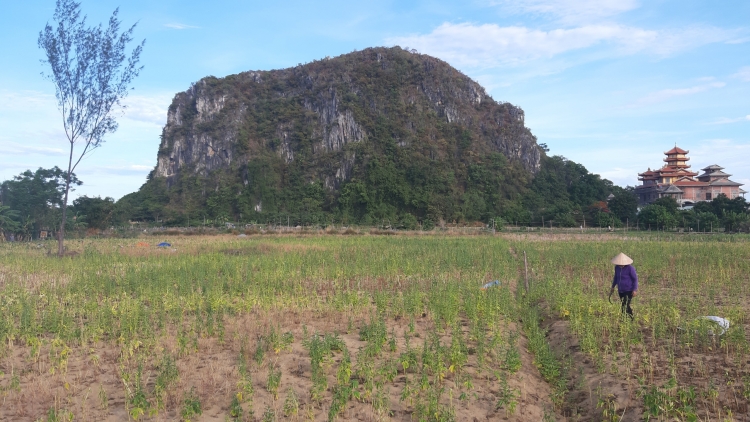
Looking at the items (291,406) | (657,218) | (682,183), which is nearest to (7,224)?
(291,406)

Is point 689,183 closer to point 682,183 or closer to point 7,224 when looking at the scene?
point 682,183

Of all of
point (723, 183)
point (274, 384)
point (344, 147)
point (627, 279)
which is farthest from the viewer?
point (344, 147)

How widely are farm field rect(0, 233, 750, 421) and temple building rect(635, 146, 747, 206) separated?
172 feet

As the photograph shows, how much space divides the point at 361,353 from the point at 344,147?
6359cm

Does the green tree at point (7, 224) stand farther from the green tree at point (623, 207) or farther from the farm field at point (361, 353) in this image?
A: the green tree at point (623, 207)

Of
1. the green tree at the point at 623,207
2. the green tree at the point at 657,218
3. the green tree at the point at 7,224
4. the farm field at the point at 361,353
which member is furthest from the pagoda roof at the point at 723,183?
the green tree at the point at 7,224

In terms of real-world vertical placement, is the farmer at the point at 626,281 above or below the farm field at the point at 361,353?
above

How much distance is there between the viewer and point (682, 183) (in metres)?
56.6

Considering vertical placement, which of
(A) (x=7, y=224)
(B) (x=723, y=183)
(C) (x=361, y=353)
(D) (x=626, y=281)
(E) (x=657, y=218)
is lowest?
(C) (x=361, y=353)

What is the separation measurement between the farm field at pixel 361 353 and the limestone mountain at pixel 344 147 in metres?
45.1

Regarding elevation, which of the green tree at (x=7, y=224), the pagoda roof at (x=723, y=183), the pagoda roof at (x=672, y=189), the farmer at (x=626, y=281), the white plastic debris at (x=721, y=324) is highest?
the pagoda roof at (x=723, y=183)

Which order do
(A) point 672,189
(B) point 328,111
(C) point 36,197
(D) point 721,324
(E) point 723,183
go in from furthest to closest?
(B) point 328,111 → (E) point 723,183 → (A) point 672,189 → (C) point 36,197 → (D) point 721,324

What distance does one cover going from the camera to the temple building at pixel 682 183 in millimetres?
55375

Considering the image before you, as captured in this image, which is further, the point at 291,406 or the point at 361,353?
the point at 361,353
